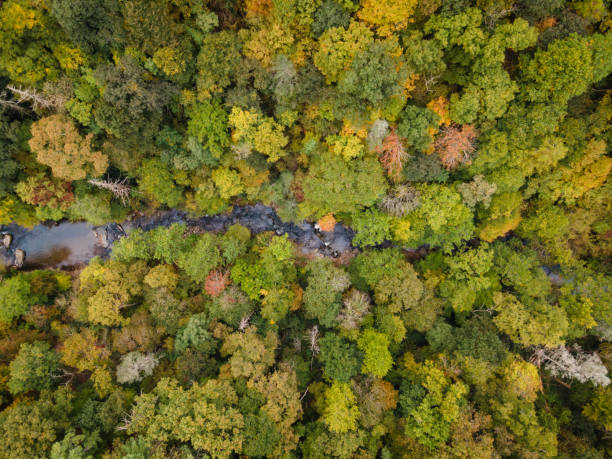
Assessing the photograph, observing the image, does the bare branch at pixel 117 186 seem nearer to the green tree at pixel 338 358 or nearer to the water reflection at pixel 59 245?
the water reflection at pixel 59 245

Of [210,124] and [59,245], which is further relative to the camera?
[59,245]

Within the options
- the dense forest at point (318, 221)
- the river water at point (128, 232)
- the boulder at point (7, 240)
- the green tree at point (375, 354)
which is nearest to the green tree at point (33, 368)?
the dense forest at point (318, 221)

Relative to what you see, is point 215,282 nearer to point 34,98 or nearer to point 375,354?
point 375,354

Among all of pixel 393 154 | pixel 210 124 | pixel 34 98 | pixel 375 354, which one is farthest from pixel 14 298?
pixel 393 154

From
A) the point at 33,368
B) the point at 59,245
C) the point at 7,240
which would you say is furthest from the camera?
the point at 59,245

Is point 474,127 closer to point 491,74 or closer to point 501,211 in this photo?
point 491,74

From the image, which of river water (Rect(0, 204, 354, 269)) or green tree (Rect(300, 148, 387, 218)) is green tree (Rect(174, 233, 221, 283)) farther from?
green tree (Rect(300, 148, 387, 218))
